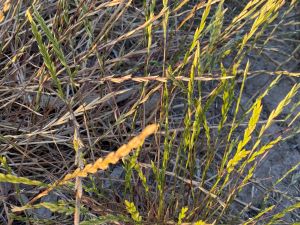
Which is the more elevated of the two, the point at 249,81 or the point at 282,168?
the point at 249,81

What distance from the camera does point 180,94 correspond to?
1.38 m

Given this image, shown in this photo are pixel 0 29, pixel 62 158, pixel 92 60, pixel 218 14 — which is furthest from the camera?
pixel 92 60

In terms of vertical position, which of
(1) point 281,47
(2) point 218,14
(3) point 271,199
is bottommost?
(3) point 271,199

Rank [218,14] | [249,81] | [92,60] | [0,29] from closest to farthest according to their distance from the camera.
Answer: [218,14]
[0,29]
[92,60]
[249,81]

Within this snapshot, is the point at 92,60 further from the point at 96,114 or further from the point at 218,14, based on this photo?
the point at 218,14

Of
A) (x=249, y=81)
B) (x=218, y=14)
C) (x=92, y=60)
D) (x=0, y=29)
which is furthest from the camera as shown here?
(x=249, y=81)

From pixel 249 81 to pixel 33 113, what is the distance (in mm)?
636

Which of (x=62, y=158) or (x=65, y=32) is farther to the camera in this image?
(x=62, y=158)

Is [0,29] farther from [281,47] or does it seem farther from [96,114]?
[281,47]

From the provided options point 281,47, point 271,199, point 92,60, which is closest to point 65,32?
point 92,60

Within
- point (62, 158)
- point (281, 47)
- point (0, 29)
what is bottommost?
point (62, 158)

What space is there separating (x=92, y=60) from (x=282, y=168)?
0.56 metres

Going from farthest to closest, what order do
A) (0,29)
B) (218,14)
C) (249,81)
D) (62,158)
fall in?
(249,81)
(0,29)
(62,158)
(218,14)

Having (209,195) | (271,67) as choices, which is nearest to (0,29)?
(209,195)
